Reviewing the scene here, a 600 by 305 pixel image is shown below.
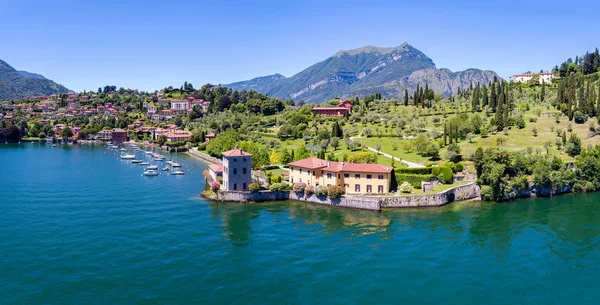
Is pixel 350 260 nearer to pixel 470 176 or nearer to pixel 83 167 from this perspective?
pixel 470 176

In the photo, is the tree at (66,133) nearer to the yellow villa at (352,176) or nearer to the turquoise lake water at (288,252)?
the turquoise lake water at (288,252)

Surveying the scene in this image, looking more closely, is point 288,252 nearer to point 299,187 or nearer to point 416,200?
point 299,187

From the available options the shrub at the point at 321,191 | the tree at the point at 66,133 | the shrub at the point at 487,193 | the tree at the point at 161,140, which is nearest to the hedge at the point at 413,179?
the shrub at the point at 487,193

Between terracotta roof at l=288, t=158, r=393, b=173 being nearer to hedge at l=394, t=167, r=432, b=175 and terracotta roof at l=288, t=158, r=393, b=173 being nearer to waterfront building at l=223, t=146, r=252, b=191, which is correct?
hedge at l=394, t=167, r=432, b=175

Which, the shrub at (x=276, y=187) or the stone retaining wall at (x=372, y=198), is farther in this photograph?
the shrub at (x=276, y=187)

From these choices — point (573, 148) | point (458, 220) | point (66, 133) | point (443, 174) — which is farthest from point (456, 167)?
point (66, 133)

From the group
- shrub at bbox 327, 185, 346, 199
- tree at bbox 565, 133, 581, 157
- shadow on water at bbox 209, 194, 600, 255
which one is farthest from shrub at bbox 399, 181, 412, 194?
tree at bbox 565, 133, 581, 157
